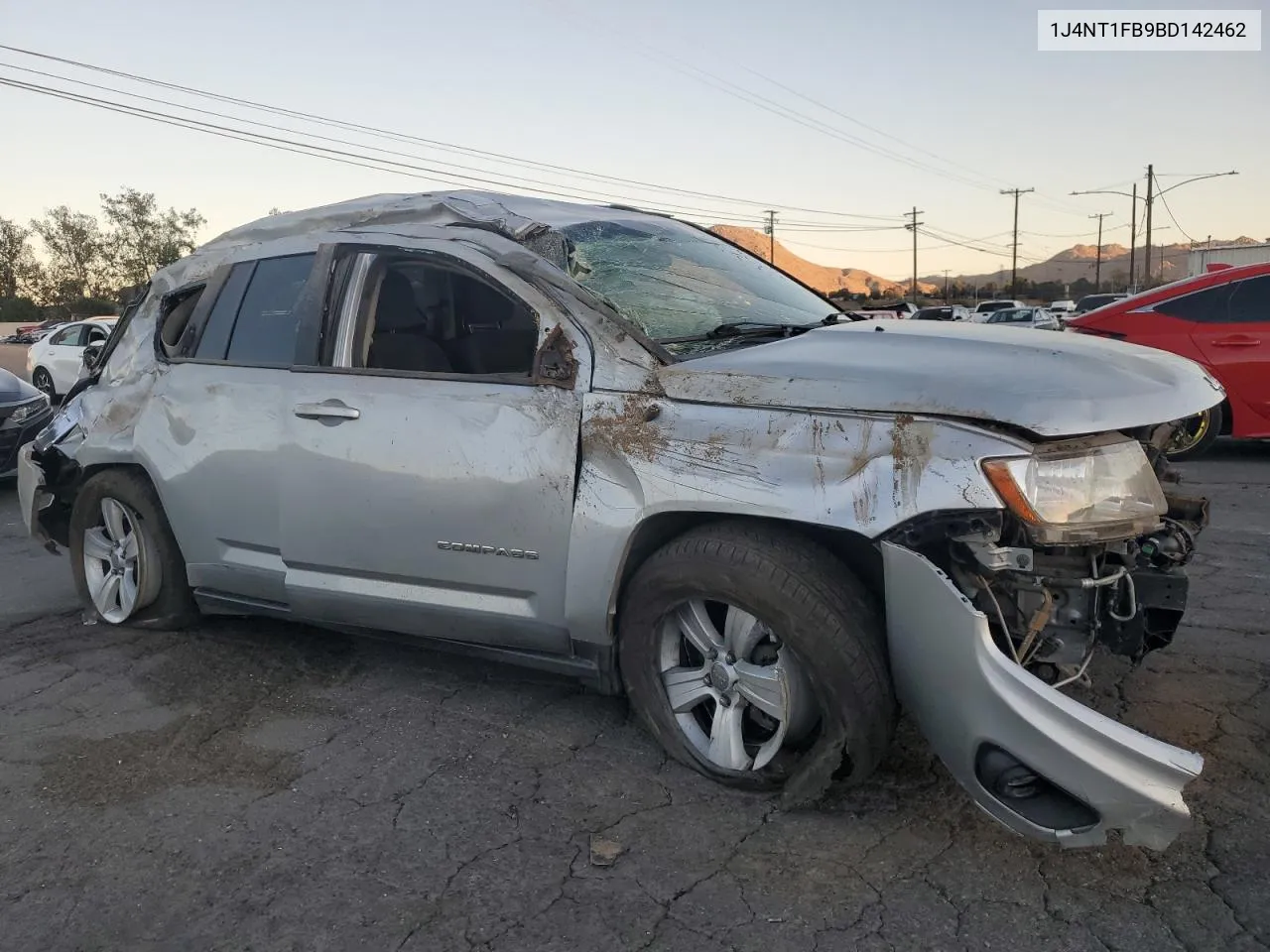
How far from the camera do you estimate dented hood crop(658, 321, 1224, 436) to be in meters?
2.53

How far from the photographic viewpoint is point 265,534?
3820mm

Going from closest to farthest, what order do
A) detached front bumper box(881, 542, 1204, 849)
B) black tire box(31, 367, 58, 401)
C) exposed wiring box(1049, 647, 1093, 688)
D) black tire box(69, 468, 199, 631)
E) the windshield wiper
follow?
detached front bumper box(881, 542, 1204, 849)
exposed wiring box(1049, 647, 1093, 688)
the windshield wiper
black tire box(69, 468, 199, 631)
black tire box(31, 367, 58, 401)

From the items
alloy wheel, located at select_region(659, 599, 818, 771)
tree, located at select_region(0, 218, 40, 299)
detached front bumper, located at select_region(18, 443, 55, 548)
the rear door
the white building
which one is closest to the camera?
alloy wheel, located at select_region(659, 599, 818, 771)

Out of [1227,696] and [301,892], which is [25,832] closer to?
[301,892]

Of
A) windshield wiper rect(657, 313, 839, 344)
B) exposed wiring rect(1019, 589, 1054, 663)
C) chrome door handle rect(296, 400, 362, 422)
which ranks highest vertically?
windshield wiper rect(657, 313, 839, 344)

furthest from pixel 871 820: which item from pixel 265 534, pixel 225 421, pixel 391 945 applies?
pixel 225 421

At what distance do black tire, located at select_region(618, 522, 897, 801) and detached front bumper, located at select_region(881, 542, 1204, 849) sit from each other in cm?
12

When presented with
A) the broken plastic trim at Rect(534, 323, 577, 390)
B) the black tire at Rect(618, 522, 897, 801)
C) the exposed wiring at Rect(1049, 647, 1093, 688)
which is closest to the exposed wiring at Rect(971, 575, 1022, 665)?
the exposed wiring at Rect(1049, 647, 1093, 688)

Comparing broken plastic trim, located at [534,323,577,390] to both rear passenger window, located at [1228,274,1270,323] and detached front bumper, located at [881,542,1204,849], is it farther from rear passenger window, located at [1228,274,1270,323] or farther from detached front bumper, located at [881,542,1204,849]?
rear passenger window, located at [1228,274,1270,323]

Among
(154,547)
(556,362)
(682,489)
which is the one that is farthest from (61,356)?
(682,489)

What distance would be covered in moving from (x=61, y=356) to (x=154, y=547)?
1432 centimetres

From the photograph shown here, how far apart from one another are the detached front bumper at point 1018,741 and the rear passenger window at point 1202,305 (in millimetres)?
6694

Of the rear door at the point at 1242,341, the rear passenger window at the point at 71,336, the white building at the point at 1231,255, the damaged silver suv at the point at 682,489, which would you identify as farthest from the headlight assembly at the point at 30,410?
the white building at the point at 1231,255

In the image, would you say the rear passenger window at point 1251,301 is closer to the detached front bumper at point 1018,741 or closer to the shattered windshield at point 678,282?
the shattered windshield at point 678,282
